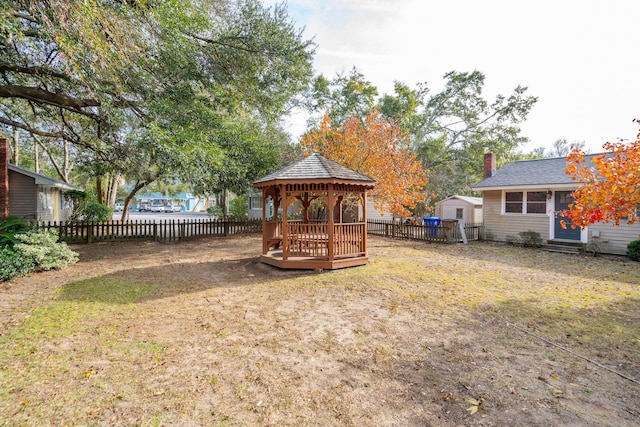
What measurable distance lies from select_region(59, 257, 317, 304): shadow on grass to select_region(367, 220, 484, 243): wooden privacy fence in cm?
920

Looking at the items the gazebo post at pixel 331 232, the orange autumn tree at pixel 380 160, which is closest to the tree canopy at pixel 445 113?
the orange autumn tree at pixel 380 160

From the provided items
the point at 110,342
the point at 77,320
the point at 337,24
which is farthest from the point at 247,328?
the point at 337,24

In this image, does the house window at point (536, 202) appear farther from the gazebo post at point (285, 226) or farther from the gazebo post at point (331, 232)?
the gazebo post at point (285, 226)

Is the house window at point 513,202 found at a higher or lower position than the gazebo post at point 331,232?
higher

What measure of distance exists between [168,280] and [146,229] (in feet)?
33.4

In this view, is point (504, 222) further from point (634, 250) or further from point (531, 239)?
point (634, 250)

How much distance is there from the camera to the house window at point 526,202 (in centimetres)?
1468

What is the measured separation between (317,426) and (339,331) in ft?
7.25

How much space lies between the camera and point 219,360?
13.0ft

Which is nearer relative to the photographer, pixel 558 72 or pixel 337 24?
pixel 558 72

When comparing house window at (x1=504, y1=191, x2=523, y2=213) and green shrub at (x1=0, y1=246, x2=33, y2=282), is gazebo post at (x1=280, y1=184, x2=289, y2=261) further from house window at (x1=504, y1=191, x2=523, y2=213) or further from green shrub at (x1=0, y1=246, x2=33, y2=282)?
house window at (x1=504, y1=191, x2=523, y2=213)

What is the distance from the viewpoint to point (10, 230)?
9195mm

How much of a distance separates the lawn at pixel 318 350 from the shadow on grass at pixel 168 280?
0.08 metres

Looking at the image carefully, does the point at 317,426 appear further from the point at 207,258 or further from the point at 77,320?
the point at 207,258
